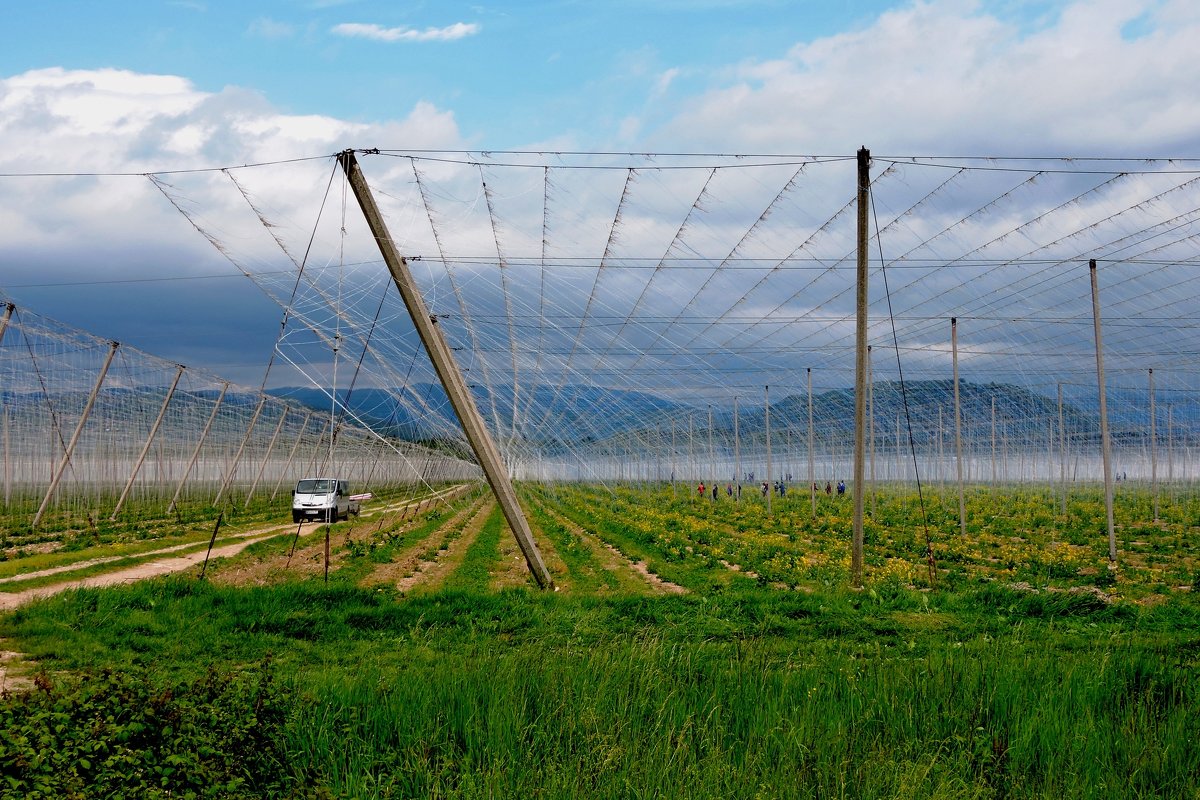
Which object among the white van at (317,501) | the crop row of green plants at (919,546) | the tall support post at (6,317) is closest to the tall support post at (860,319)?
the crop row of green plants at (919,546)

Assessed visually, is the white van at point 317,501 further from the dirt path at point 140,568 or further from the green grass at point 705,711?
the green grass at point 705,711

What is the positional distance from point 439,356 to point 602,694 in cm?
774

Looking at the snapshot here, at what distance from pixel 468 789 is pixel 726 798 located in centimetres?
153

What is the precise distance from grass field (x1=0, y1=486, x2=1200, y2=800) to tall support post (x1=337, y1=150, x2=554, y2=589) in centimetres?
102

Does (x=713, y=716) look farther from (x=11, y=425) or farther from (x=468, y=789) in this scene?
(x=11, y=425)

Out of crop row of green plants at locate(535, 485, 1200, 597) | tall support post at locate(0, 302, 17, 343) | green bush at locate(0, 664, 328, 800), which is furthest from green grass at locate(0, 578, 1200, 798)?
tall support post at locate(0, 302, 17, 343)

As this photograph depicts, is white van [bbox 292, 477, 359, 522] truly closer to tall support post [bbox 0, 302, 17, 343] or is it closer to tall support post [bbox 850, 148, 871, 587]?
tall support post [bbox 0, 302, 17, 343]

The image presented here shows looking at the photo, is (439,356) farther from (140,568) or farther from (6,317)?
(6,317)

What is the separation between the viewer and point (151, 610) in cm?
1227

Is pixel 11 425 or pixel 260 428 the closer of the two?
pixel 11 425

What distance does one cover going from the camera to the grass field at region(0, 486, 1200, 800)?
18.8 feet

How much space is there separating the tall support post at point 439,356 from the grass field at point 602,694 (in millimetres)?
1018

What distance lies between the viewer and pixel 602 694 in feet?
22.7

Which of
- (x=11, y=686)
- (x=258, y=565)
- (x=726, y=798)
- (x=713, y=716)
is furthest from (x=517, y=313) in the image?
(x=726, y=798)
